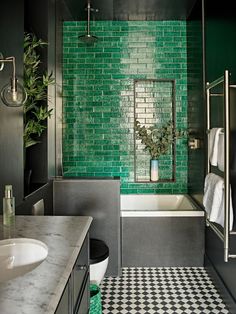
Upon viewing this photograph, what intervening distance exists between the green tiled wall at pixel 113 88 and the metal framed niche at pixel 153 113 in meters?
0.07

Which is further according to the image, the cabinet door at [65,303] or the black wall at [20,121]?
the black wall at [20,121]

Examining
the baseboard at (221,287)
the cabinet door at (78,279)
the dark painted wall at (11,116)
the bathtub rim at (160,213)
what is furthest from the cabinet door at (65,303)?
the bathtub rim at (160,213)

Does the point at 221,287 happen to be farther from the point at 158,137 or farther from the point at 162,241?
the point at 158,137

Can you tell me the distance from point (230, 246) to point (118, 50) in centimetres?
277

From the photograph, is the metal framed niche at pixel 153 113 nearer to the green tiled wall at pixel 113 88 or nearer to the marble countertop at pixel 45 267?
the green tiled wall at pixel 113 88

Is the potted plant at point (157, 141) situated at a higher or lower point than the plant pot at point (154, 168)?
higher

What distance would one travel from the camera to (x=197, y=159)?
3535 millimetres

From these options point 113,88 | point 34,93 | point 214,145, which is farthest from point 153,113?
point 34,93

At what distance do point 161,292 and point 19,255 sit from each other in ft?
5.63

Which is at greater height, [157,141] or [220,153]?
[157,141]

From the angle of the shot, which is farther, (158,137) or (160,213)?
(158,137)

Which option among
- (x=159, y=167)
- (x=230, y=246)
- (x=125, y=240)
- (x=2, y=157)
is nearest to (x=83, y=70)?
(x=159, y=167)

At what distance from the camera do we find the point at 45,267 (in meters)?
1.11

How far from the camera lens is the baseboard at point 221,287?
235 centimetres
